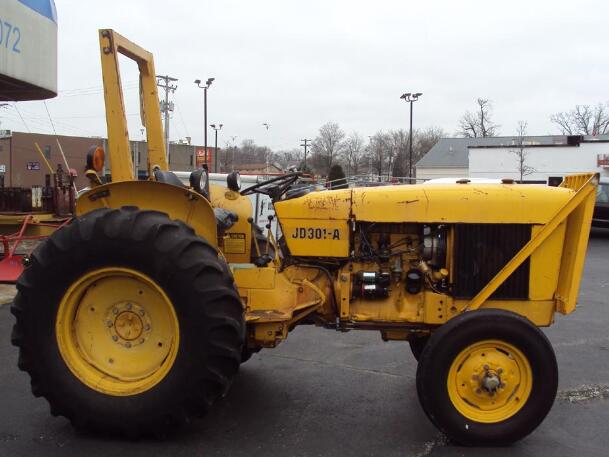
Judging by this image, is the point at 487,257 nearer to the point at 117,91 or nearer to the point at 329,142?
the point at 117,91

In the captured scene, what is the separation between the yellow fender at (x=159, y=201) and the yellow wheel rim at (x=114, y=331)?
0.55 meters

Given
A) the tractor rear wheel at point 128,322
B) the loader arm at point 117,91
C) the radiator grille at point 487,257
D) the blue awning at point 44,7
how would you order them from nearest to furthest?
the tractor rear wheel at point 128,322 < the radiator grille at point 487,257 < the loader arm at point 117,91 < the blue awning at point 44,7

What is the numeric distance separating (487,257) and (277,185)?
163 cm

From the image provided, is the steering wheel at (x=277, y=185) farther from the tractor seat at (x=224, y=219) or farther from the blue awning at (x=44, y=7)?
the blue awning at (x=44, y=7)

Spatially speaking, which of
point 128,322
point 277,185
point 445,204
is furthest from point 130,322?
point 445,204

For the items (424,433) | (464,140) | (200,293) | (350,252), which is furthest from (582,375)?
(464,140)

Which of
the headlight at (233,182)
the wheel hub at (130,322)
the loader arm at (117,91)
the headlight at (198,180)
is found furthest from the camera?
the headlight at (233,182)

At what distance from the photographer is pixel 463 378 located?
3500mm

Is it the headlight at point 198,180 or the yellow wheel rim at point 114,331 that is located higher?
the headlight at point 198,180

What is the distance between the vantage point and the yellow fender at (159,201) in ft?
12.5

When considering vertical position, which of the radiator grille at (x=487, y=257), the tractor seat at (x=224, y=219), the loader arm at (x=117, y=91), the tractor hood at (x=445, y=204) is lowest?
the radiator grille at (x=487, y=257)

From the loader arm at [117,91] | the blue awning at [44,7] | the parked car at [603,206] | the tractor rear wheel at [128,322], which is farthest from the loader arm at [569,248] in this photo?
the parked car at [603,206]

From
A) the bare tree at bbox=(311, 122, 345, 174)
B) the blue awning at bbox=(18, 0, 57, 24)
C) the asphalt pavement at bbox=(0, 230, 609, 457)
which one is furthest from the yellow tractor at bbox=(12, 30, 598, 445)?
the bare tree at bbox=(311, 122, 345, 174)

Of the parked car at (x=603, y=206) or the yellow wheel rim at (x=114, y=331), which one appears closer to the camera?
the yellow wheel rim at (x=114, y=331)
